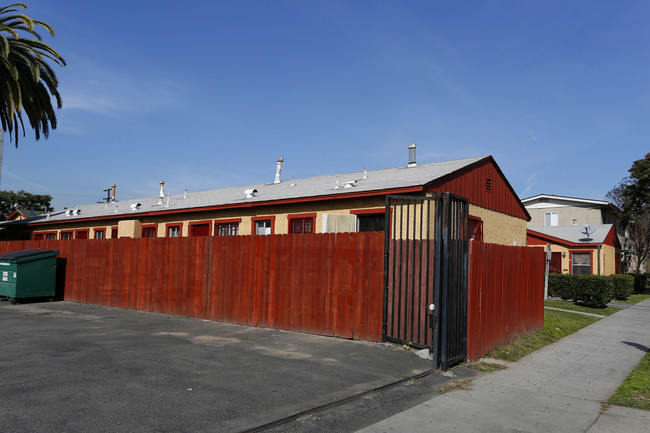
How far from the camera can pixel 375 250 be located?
8797mm

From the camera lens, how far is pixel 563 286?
2138 cm

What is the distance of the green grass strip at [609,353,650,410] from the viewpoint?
597cm

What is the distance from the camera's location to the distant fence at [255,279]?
354 inches

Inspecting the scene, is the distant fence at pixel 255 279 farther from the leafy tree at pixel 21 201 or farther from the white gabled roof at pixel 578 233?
the leafy tree at pixel 21 201

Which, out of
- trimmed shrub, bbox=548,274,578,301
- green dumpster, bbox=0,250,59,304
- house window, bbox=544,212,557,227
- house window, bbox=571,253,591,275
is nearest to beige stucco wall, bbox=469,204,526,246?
trimmed shrub, bbox=548,274,578,301

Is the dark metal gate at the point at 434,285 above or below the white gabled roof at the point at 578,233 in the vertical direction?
below

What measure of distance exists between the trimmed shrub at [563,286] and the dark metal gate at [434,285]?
1488cm

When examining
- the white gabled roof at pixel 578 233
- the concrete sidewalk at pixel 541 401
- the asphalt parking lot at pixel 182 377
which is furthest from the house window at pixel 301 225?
the white gabled roof at pixel 578 233

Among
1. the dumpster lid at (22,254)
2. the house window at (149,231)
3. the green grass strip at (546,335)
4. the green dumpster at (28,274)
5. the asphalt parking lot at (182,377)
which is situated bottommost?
the green grass strip at (546,335)

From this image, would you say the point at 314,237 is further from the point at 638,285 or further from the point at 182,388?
the point at 638,285

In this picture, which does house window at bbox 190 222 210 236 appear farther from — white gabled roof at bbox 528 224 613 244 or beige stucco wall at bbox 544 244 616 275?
beige stucco wall at bbox 544 244 616 275

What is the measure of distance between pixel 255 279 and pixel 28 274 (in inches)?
364

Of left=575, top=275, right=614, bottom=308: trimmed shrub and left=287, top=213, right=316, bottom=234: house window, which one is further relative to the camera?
left=575, top=275, right=614, bottom=308: trimmed shrub

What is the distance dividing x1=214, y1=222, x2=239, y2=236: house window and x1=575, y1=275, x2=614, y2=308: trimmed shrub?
45.6 ft
